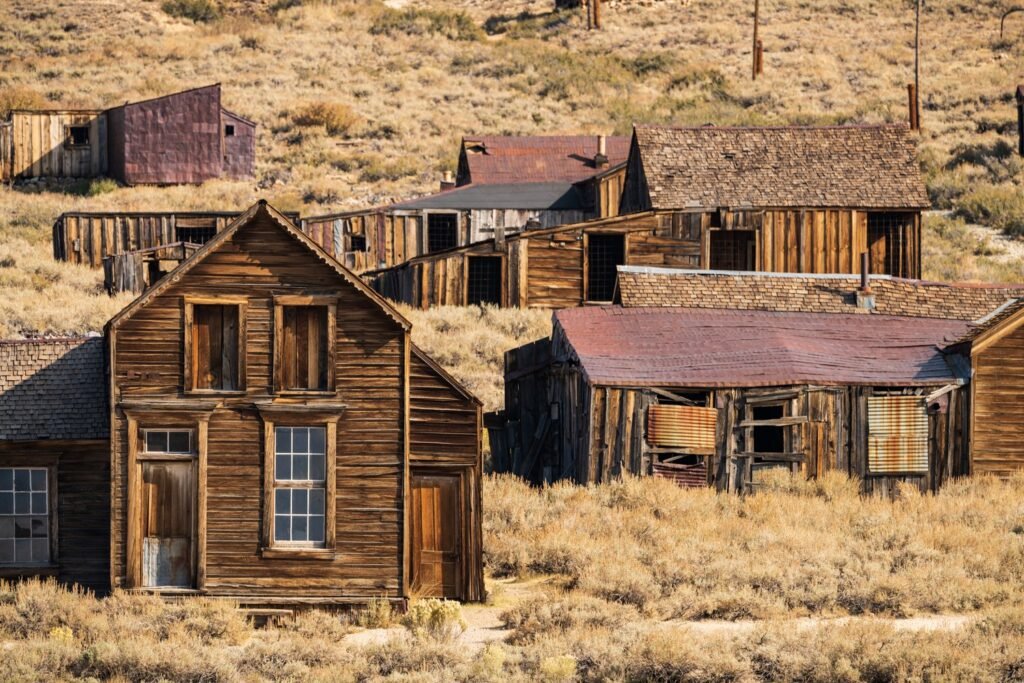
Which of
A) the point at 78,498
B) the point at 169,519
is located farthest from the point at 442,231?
the point at 169,519

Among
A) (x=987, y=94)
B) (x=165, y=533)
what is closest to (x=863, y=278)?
(x=165, y=533)

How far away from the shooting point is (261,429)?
21.3 metres

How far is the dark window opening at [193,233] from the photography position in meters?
44.7

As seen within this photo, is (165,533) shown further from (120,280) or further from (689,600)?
(120,280)

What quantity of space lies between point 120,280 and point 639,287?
46.0 ft

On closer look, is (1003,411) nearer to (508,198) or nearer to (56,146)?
(508,198)

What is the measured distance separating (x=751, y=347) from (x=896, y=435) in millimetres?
2934

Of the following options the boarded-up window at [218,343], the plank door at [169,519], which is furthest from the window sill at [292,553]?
the boarded-up window at [218,343]

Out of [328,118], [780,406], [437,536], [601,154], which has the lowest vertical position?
[437,536]

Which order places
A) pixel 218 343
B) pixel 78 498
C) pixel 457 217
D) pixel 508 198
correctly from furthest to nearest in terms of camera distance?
pixel 508 198 < pixel 457 217 < pixel 78 498 < pixel 218 343

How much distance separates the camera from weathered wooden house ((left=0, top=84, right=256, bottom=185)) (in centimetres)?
5481

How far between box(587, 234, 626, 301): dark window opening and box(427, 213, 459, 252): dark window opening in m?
5.66

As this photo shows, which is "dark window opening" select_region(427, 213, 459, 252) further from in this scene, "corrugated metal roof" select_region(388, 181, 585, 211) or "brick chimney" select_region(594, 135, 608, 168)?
"brick chimney" select_region(594, 135, 608, 168)

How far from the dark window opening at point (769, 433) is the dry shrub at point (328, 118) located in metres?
37.3
